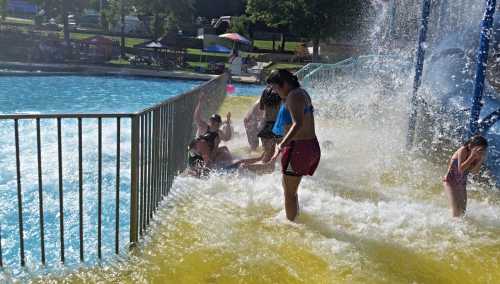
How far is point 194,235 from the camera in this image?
4.88 m

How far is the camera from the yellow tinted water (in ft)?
13.7

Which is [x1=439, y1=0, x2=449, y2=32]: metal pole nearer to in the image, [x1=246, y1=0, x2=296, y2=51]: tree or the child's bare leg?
the child's bare leg

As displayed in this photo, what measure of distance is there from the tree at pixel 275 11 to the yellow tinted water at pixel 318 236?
92.5ft

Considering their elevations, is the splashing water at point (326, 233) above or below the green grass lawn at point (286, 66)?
below

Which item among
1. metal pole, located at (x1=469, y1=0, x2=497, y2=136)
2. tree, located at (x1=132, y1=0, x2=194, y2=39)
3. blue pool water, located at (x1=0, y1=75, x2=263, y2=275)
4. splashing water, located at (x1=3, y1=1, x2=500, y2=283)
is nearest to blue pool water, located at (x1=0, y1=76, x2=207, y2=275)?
blue pool water, located at (x1=0, y1=75, x2=263, y2=275)

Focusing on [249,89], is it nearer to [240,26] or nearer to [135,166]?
[240,26]

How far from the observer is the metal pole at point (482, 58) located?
6723 millimetres

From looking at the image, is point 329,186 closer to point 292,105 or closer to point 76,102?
point 292,105

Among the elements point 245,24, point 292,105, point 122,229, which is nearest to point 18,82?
point 122,229

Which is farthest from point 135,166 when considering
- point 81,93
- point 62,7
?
point 62,7

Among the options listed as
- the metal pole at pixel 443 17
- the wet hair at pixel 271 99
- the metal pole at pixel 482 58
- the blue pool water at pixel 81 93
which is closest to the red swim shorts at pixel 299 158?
the wet hair at pixel 271 99

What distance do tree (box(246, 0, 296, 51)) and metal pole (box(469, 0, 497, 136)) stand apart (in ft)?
91.3

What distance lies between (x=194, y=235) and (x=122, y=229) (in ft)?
3.54

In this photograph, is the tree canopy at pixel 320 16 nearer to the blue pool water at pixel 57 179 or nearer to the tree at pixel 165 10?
the tree at pixel 165 10
